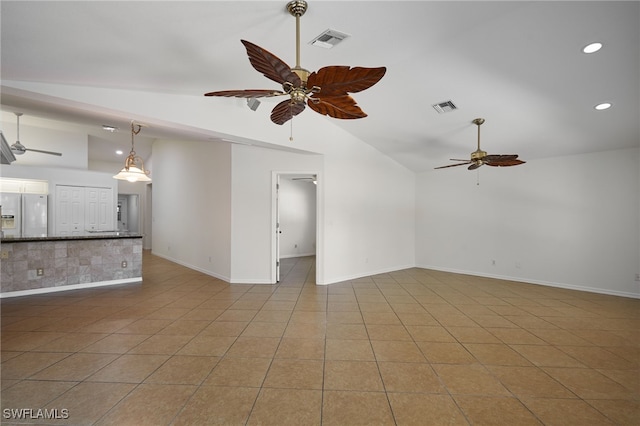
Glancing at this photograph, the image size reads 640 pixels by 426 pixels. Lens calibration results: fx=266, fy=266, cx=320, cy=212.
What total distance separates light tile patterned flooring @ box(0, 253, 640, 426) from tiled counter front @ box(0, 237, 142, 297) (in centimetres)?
39

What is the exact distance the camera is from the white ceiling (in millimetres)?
2117

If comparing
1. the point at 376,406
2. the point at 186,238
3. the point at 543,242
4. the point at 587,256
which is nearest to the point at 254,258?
the point at 186,238

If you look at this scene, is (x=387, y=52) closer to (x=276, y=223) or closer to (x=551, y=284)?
(x=276, y=223)

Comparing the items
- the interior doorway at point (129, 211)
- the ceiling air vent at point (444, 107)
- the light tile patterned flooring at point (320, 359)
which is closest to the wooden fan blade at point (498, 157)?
the ceiling air vent at point (444, 107)

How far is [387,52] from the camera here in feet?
9.42

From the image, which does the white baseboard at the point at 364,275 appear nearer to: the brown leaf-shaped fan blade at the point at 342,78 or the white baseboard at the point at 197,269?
the white baseboard at the point at 197,269

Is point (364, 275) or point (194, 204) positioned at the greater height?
point (194, 204)

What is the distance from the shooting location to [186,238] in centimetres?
700

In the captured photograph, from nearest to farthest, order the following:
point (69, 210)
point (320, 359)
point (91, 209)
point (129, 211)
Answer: point (320, 359) < point (69, 210) < point (91, 209) < point (129, 211)

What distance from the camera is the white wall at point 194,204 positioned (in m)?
5.62

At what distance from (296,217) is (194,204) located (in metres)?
3.43

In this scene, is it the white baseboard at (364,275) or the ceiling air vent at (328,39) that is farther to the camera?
the white baseboard at (364,275)

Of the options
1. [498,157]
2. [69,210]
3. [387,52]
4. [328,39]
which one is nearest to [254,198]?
[328,39]
